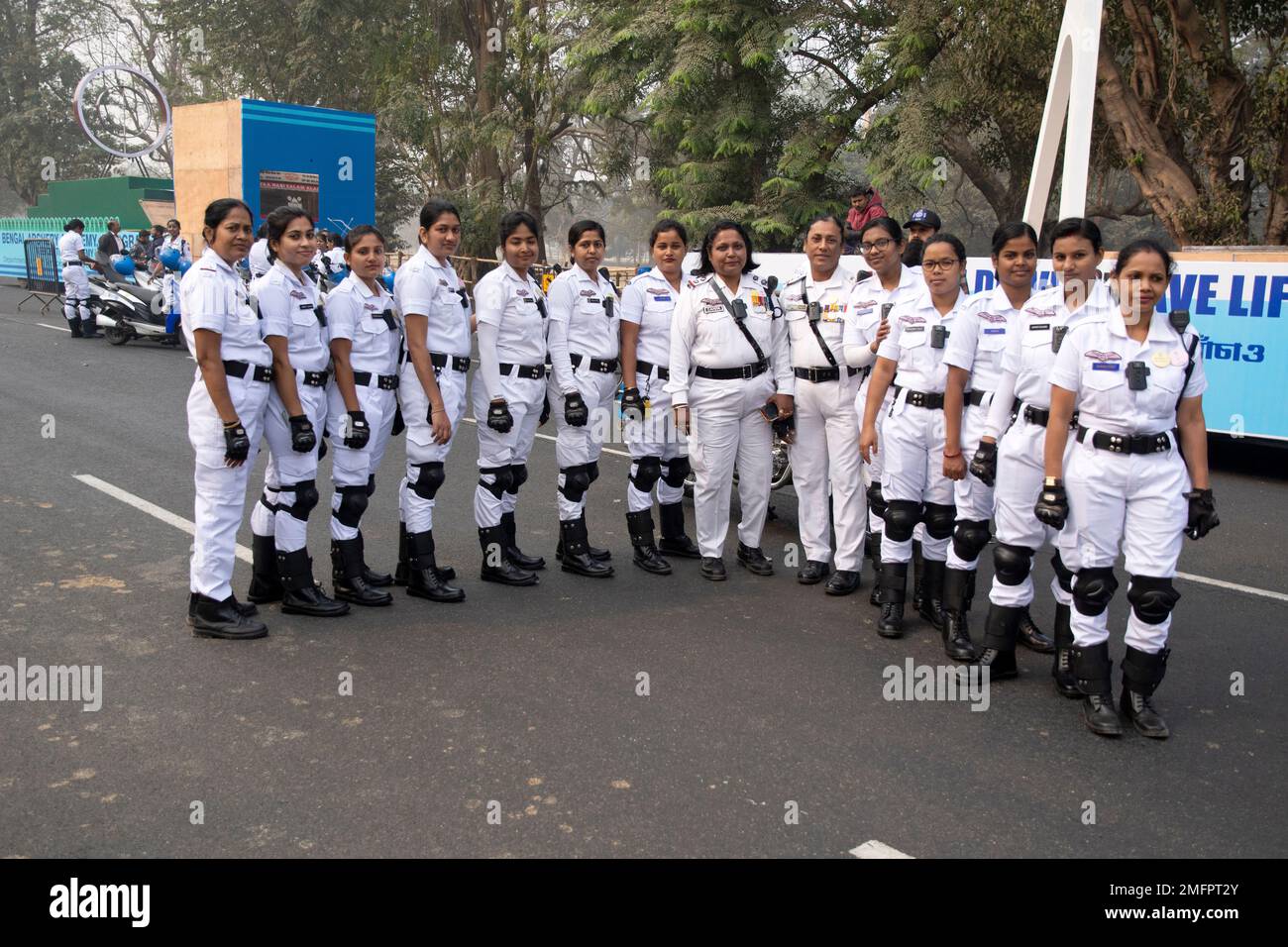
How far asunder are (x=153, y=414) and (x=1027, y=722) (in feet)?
31.6

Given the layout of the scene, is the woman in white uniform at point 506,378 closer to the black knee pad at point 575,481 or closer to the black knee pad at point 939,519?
the black knee pad at point 575,481

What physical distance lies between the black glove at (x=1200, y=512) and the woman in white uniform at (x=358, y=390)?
12.8 ft

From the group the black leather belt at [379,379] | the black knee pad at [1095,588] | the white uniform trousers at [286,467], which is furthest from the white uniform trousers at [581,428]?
the black knee pad at [1095,588]

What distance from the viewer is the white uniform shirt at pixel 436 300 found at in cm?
616

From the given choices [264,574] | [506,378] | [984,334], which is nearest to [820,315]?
[984,334]

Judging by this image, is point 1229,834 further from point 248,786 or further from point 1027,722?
point 248,786

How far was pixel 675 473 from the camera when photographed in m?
7.33

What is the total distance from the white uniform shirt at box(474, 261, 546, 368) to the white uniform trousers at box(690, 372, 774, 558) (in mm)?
1019

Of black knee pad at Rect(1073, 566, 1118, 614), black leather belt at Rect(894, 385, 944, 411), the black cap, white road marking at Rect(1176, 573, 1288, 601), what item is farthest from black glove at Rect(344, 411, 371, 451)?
white road marking at Rect(1176, 573, 1288, 601)

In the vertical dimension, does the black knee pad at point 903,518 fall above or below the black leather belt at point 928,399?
below

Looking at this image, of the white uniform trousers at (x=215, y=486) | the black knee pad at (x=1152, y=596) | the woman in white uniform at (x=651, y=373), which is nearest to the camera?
the black knee pad at (x=1152, y=596)

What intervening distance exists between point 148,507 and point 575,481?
3.26 m

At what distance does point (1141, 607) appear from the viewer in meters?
4.63
